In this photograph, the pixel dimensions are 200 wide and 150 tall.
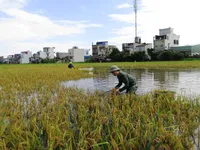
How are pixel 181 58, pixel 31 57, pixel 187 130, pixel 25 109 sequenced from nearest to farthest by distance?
pixel 187 130, pixel 25 109, pixel 181 58, pixel 31 57

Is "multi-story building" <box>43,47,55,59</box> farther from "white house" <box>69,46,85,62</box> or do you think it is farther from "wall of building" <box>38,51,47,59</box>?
"white house" <box>69,46,85,62</box>

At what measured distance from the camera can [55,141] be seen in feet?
9.77

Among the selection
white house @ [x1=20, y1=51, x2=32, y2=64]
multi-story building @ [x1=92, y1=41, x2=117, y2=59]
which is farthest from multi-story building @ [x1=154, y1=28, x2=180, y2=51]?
white house @ [x1=20, y1=51, x2=32, y2=64]

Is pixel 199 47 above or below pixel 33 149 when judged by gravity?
above

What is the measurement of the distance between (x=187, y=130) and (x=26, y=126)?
2834 millimetres

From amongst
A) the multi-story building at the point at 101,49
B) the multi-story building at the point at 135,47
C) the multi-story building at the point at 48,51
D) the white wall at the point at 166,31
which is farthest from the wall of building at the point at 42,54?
the white wall at the point at 166,31

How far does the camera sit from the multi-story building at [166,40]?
2486 inches

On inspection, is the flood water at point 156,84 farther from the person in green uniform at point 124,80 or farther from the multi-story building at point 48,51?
the multi-story building at point 48,51

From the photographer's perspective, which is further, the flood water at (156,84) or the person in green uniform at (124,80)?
the flood water at (156,84)

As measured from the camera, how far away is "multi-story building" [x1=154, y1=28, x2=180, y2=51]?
63.2 meters

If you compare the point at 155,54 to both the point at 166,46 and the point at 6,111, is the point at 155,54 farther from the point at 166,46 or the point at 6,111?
the point at 6,111

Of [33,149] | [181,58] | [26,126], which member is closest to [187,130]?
[33,149]

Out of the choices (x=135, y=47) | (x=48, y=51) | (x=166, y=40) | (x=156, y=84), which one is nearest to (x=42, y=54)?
(x=48, y=51)

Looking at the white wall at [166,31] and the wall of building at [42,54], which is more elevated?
the white wall at [166,31]
